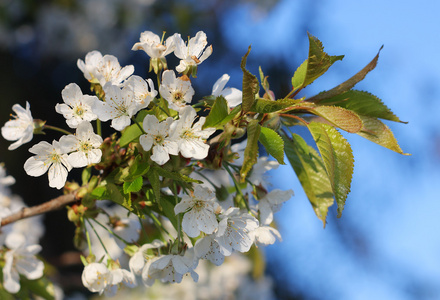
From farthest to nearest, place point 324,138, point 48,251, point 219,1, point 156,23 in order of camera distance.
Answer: point 219,1, point 156,23, point 48,251, point 324,138

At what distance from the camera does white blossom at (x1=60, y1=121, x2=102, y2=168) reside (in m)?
0.73

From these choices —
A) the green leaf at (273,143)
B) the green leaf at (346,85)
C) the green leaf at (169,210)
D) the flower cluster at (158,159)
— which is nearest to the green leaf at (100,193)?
the flower cluster at (158,159)

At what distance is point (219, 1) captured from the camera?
4.00 meters

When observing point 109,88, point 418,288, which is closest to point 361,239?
point 418,288

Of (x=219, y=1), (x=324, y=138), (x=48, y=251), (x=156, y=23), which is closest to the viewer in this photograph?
(x=324, y=138)

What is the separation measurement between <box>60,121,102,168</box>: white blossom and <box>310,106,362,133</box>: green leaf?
384mm

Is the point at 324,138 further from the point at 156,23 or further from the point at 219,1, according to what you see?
the point at 219,1

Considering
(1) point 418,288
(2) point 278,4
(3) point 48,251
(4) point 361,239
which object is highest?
(2) point 278,4

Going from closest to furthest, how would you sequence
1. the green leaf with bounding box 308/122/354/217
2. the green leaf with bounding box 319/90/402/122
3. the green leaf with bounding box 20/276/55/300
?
the green leaf with bounding box 308/122/354/217 → the green leaf with bounding box 319/90/402/122 → the green leaf with bounding box 20/276/55/300

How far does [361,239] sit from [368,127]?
8.64 feet

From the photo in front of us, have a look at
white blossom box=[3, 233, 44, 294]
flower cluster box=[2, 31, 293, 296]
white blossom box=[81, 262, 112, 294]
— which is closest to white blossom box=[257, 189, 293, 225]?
flower cluster box=[2, 31, 293, 296]

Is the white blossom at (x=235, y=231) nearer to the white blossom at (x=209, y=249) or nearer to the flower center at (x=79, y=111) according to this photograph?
the white blossom at (x=209, y=249)

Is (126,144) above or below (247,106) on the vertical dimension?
below

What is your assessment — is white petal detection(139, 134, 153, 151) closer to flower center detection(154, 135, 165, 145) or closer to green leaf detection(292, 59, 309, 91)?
flower center detection(154, 135, 165, 145)
